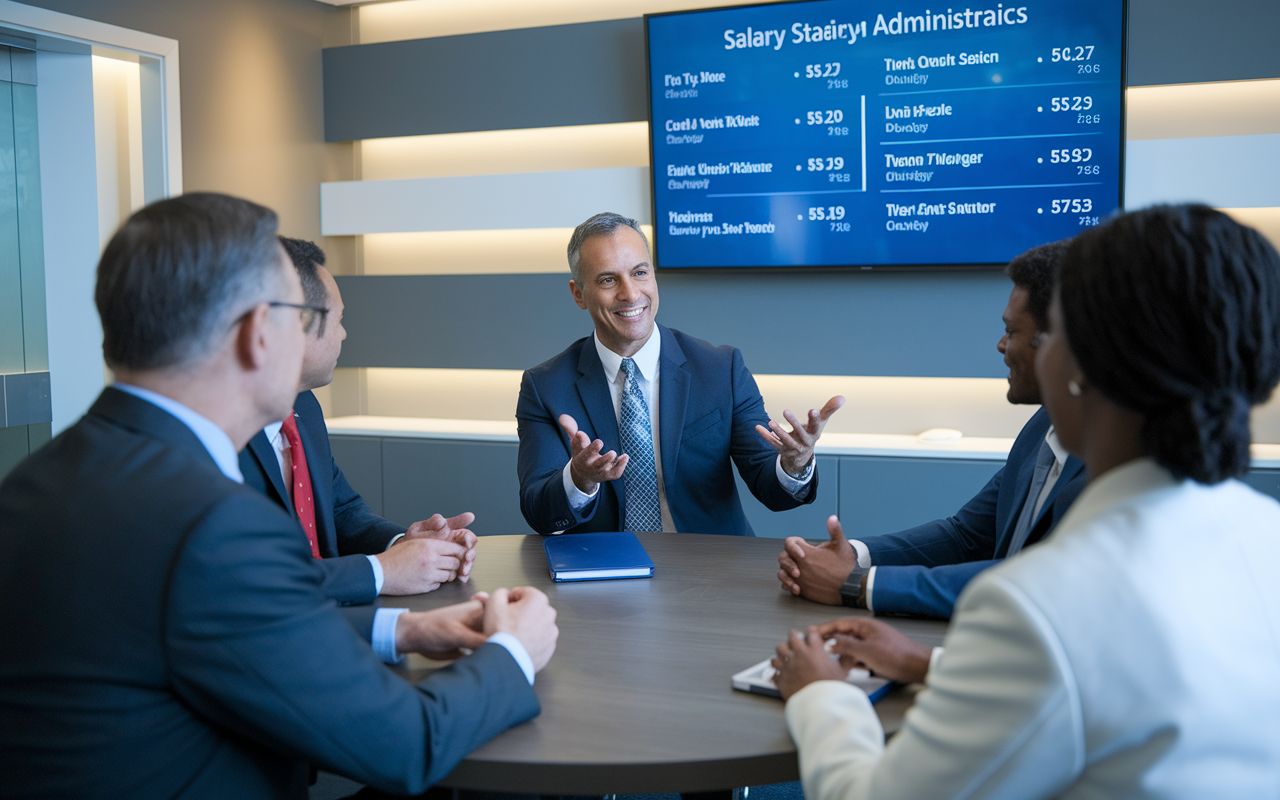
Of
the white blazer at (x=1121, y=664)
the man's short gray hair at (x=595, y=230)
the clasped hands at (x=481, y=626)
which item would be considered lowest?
the clasped hands at (x=481, y=626)

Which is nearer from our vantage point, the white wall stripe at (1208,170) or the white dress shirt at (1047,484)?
the white dress shirt at (1047,484)

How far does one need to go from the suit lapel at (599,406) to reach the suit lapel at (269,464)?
873 millimetres

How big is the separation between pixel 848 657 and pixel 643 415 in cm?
Result: 137

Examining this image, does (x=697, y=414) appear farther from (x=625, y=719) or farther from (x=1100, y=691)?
(x=1100, y=691)

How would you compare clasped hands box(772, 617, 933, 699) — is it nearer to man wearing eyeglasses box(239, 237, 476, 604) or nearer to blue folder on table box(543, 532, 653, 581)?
blue folder on table box(543, 532, 653, 581)

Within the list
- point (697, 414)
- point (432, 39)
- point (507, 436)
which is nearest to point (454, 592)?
point (697, 414)

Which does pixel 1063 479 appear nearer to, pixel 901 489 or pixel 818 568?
pixel 818 568

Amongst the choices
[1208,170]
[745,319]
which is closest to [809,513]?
[745,319]

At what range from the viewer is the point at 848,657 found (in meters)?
1.37

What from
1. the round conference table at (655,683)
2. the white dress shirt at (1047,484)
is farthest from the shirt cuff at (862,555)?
the round conference table at (655,683)

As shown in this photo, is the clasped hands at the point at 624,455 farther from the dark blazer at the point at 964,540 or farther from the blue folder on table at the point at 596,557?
the dark blazer at the point at 964,540

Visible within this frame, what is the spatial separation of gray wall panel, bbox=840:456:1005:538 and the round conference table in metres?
1.81

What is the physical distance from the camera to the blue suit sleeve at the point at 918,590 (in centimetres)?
164

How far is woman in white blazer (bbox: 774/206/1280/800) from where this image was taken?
81cm
